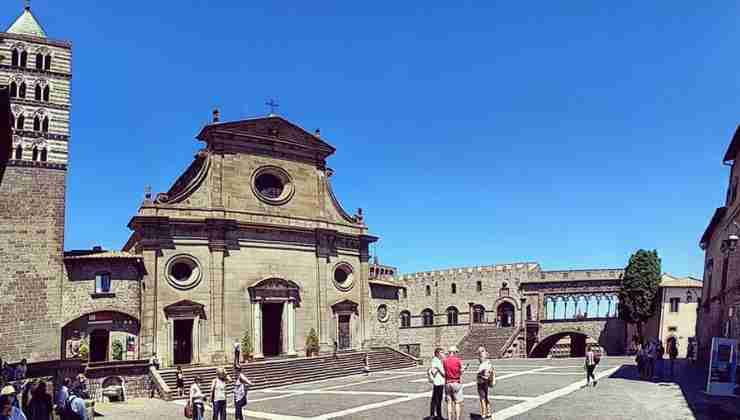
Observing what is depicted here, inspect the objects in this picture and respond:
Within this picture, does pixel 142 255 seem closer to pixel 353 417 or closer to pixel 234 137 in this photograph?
pixel 234 137

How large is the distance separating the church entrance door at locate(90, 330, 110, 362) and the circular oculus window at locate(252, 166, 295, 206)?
1146 cm

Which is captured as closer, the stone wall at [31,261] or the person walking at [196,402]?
the person walking at [196,402]

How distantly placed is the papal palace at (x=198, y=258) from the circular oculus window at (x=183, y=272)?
53 mm

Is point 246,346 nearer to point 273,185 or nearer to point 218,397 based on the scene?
point 273,185

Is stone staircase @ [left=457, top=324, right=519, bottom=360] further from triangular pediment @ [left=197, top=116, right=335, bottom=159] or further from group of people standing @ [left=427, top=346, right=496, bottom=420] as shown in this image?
group of people standing @ [left=427, top=346, right=496, bottom=420]

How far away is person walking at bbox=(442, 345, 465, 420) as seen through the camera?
577 inches

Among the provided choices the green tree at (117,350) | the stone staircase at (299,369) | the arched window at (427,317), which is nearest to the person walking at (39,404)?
the stone staircase at (299,369)

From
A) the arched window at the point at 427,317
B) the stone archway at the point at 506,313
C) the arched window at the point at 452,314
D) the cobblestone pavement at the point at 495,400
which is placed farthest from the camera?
the arched window at the point at 427,317

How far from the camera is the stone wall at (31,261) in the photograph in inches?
1135

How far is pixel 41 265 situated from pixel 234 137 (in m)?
12.4

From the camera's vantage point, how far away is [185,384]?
29.8m

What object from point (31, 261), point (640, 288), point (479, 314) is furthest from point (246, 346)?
point (640, 288)

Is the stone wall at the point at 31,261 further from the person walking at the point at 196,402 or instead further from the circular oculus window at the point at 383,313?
the circular oculus window at the point at 383,313

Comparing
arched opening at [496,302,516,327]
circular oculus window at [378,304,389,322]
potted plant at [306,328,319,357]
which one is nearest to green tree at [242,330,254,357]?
potted plant at [306,328,319,357]
